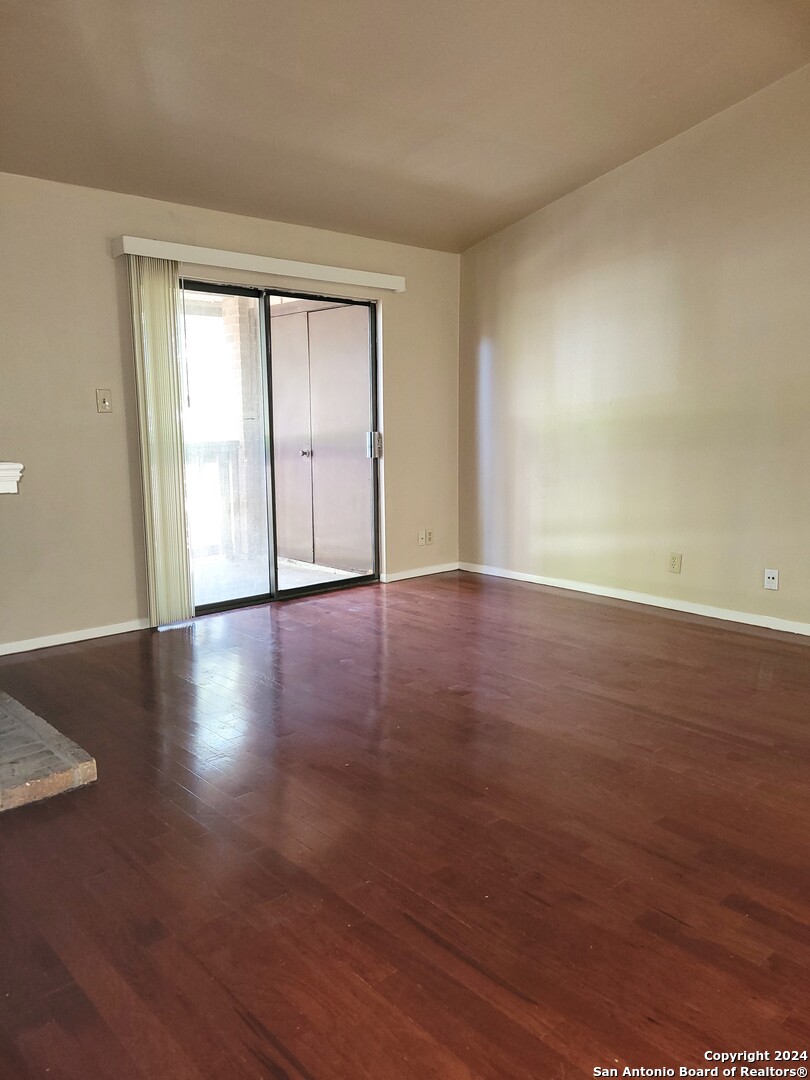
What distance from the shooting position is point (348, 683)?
3.52m

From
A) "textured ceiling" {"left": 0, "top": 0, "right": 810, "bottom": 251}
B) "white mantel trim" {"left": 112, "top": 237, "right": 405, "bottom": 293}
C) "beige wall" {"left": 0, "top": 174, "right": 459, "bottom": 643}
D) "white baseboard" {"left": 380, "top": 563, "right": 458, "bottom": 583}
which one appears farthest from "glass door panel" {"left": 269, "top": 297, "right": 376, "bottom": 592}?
"textured ceiling" {"left": 0, "top": 0, "right": 810, "bottom": 251}

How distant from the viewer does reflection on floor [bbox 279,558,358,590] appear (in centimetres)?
546

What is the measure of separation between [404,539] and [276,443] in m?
1.26

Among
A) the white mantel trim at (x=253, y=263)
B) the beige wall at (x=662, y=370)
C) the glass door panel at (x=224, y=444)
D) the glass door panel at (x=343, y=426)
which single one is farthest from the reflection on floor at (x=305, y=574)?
the white mantel trim at (x=253, y=263)

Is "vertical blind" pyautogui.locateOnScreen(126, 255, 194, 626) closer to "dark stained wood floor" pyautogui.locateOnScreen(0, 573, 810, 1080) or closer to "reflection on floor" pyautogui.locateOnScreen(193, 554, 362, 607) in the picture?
"reflection on floor" pyautogui.locateOnScreen(193, 554, 362, 607)

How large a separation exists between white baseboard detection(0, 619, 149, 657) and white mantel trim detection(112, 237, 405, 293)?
2066 mm

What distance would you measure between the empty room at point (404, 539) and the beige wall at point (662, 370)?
2 cm

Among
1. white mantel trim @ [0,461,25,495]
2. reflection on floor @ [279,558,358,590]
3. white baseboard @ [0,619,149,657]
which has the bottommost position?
white baseboard @ [0,619,149,657]

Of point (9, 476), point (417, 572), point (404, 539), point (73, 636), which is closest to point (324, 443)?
point (404, 539)

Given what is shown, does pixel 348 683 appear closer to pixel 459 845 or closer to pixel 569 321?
pixel 459 845

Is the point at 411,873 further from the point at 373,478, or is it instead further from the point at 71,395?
the point at 373,478

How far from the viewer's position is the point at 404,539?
589 cm

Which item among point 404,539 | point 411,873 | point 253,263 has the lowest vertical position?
point 411,873

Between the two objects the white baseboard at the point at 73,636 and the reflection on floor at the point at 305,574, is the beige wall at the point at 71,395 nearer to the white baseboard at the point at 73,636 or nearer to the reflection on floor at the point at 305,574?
the white baseboard at the point at 73,636
